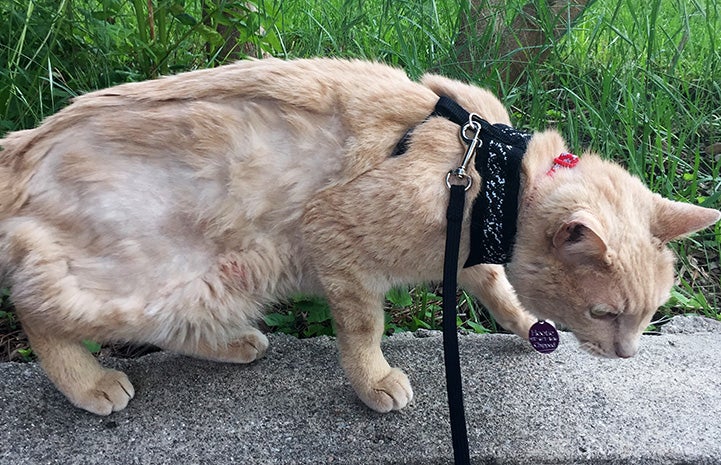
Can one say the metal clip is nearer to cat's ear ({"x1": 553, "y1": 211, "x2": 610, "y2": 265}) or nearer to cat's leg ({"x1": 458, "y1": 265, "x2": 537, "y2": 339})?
cat's ear ({"x1": 553, "y1": 211, "x2": 610, "y2": 265})

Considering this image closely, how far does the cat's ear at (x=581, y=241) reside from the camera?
152cm

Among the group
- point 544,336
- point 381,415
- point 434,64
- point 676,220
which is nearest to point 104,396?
point 381,415

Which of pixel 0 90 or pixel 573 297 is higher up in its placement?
pixel 0 90

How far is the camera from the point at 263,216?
1793 millimetres

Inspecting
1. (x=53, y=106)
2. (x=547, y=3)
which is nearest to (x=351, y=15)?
(x=547, y=3)

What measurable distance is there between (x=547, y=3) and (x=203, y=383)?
234 centimetres

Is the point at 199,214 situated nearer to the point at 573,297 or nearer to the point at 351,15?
the point at 573,297

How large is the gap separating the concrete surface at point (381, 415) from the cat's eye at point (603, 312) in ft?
1.12

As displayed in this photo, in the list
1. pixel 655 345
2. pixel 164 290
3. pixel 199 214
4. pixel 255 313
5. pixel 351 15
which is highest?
pixel 351 15

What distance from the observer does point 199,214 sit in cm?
177

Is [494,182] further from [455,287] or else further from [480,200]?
[455,287]

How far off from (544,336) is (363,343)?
1.79 ft

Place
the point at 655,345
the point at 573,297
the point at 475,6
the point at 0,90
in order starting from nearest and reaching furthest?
the point at 573,297 → the point at 655,345 → the point at 0,90 → the point at 475,6

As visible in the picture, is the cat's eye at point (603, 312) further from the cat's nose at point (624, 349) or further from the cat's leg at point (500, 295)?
the cat's leg at point (500, 295)
